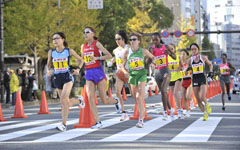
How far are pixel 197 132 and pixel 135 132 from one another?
3.67 feet

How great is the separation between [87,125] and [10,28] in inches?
1027

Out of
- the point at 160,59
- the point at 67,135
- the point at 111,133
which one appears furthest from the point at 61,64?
the point at 160,59

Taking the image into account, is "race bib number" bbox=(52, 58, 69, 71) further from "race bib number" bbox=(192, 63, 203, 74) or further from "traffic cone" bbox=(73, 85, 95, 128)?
"race bib number" bbox=(192, 63, 203, 74)

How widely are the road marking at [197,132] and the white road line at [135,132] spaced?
0.65 m

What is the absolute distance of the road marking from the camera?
27.6 ft

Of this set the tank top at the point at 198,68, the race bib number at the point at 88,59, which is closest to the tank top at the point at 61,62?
the race bib number at the point at 88,59

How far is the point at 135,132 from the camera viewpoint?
378 inches

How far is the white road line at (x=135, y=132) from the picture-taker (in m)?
8.62

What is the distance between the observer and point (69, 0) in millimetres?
38438

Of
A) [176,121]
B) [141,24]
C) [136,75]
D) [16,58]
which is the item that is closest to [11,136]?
[136,75]

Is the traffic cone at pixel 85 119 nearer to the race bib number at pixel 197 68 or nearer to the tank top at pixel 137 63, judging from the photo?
the tank top at pixel 137 63

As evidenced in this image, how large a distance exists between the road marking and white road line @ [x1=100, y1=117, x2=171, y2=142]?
65 centimetres

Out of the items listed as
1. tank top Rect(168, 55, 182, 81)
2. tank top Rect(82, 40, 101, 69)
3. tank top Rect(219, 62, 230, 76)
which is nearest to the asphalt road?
tank top Rect(82, 40, 101, 69)

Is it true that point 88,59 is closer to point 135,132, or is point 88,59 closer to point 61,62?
point 61,62
